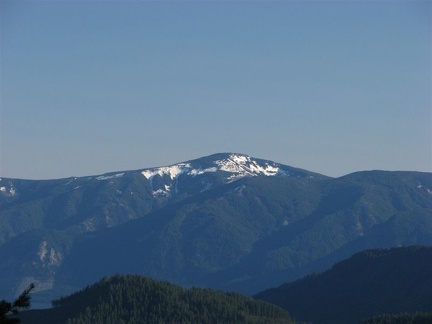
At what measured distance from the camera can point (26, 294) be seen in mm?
49562

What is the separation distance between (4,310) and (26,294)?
1115 mm

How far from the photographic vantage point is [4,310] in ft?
162
